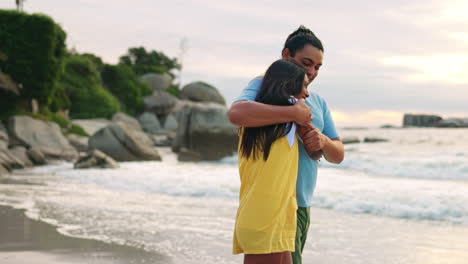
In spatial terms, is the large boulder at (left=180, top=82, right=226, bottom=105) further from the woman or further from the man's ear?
the woman

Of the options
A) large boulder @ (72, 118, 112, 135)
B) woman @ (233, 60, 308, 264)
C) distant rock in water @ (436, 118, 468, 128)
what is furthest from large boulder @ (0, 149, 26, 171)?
distant rock in water @ (436, 118, 468, 128)

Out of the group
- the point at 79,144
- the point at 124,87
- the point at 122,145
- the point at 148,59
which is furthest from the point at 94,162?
the point at 148,59

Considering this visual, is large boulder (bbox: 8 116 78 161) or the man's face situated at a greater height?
the man's face

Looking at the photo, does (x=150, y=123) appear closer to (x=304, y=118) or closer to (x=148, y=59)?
(x=148, y=59)

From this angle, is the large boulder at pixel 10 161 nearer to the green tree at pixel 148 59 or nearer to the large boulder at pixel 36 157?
the large boulder at pixel 36 157

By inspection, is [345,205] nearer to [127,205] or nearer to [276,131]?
[127,205]

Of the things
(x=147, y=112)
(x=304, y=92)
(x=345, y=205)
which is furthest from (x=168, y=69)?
(x=304, y=92)

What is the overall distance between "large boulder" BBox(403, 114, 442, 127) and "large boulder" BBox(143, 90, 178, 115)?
74.1 ft

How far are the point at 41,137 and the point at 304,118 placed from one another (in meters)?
19.5

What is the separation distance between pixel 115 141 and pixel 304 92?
17513 millimetres

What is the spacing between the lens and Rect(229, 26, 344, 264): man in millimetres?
2303

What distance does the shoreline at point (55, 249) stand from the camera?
16.0 ft

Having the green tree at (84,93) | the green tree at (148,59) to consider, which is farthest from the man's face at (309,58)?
the green tree at (148,59)

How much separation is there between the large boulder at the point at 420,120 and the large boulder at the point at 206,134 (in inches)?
1311
